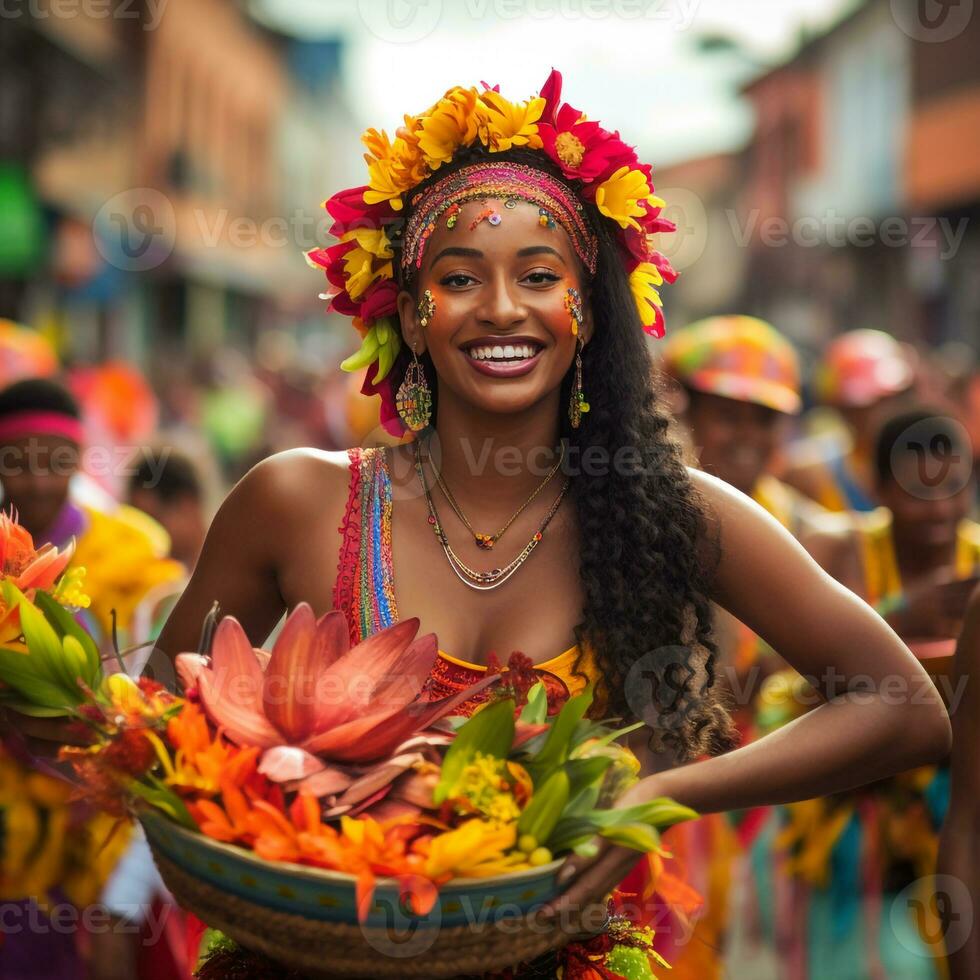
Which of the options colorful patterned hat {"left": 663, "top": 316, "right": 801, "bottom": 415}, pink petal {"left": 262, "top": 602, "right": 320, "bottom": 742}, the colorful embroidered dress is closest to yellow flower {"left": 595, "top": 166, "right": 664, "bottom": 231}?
the colorful embroidered dress

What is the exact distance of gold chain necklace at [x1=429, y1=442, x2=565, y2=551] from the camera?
10.2 ft

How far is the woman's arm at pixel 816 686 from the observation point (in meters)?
2.63

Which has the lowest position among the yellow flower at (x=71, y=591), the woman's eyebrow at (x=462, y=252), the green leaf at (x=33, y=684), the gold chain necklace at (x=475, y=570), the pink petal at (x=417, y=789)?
the pink petal at (x=417, y=789)

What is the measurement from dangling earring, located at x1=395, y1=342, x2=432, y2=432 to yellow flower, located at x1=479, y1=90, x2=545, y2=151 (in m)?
0.51

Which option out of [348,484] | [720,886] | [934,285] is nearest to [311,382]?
[720,886]

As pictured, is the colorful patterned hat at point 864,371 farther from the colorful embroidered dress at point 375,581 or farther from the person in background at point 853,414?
the colorful embroidered dress at point 375,581

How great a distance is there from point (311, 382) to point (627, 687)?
12500mm

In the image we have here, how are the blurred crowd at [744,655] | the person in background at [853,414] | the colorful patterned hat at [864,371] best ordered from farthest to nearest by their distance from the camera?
the colorful patterned hat at [864,371], the person in background at [853,414], the blurred crowd at [744,655]

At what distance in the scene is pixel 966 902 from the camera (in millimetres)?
3035

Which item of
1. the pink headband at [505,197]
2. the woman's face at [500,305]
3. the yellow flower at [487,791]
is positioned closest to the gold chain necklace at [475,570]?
the woman's face at [500,305]

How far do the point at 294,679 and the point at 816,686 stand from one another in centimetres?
115

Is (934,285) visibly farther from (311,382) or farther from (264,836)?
(264,836)

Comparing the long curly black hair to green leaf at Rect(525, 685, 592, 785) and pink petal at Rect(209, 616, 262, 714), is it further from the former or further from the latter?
pink petal at Rect(209, 616, 262, 714)

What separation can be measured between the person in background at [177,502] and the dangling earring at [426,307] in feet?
11.8
